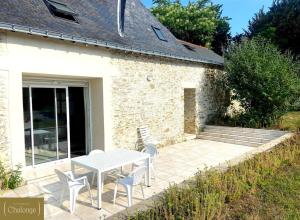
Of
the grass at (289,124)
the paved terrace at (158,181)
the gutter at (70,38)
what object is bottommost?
the paved terrace at (158,181)

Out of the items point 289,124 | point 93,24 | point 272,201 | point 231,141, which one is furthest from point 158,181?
point 289,124

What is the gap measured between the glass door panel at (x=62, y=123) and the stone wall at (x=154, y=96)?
1.52m

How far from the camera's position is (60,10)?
8297 millimetres

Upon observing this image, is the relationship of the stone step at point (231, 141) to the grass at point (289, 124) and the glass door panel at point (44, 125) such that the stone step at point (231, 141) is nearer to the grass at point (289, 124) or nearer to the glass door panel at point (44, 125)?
the grass at point (289, 124)

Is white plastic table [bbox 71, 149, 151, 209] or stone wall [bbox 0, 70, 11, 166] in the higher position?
stone wall [bbox 0, 70, 11, 166]

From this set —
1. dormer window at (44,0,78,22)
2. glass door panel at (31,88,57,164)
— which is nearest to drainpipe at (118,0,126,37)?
dormer window at (44,0,78,22)

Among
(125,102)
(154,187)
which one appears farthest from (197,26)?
(154,187)

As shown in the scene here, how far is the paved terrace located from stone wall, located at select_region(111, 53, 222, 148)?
44.5 inches

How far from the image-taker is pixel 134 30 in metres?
11.0

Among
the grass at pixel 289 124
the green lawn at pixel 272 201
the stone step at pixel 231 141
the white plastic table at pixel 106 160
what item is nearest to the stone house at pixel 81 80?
the stone step at pixel 231 141

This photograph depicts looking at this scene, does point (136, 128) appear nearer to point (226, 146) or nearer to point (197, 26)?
point (226, 146)

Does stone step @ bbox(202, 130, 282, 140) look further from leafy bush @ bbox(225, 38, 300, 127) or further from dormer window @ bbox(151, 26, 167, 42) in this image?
dormer window @ bbox(151, 26, 167, 42)

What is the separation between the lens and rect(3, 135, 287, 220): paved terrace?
16.7 feet

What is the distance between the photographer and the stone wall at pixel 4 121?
240 inches
